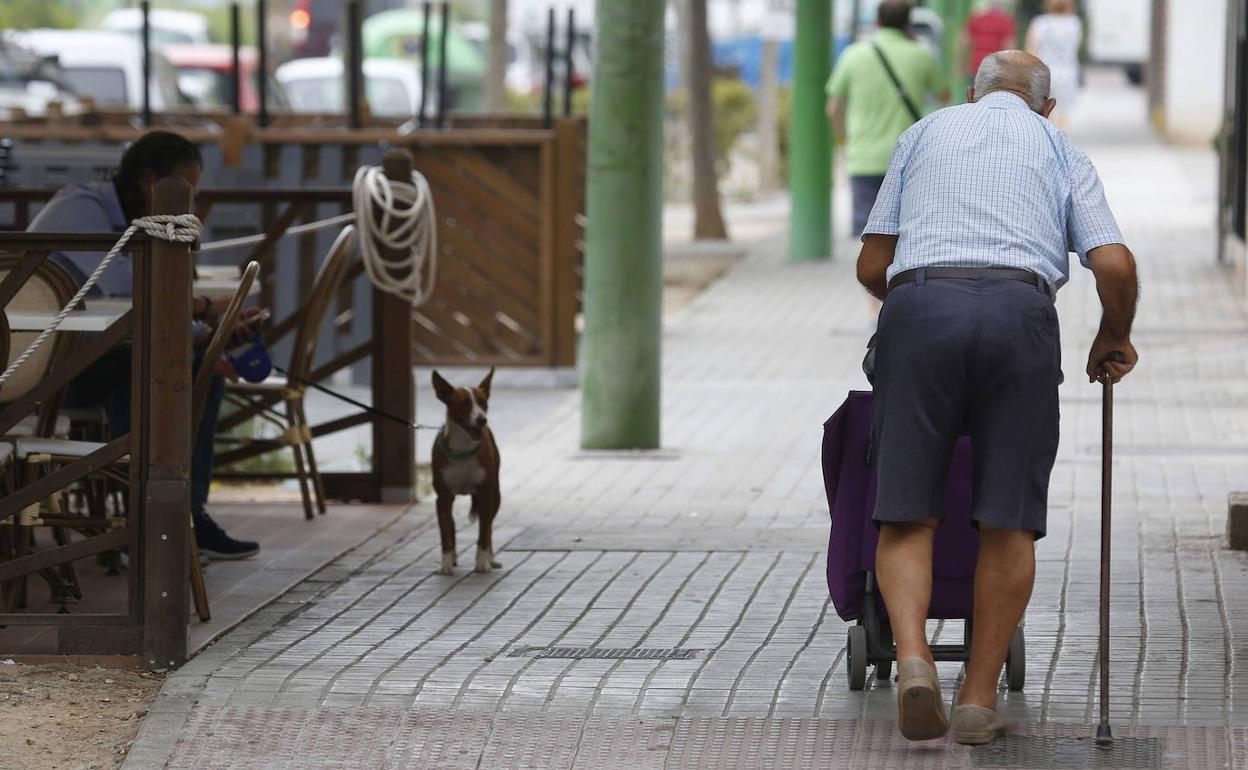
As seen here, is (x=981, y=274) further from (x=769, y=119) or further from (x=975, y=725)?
(x=769, y=119)

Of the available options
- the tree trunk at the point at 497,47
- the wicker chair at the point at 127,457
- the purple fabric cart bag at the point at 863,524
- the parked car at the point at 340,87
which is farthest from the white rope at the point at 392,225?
the tree trunk at the point at 497,47

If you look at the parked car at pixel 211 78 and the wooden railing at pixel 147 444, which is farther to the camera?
the parked car at pixel 211 78

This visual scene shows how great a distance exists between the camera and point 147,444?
6219 mm

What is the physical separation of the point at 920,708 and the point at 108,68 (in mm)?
19251

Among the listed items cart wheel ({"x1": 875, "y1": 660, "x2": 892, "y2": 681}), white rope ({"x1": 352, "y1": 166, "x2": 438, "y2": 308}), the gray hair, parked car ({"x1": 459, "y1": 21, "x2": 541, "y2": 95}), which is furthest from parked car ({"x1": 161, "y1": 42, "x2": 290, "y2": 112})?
the gray hair

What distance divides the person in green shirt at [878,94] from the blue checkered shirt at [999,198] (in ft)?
27.6

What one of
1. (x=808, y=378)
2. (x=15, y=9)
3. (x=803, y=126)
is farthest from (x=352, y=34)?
(x=15, y=9)

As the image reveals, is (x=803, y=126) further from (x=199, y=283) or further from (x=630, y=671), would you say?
(x=630, y=671)

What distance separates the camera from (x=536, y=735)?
562cm

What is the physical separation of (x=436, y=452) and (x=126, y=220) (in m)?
1.32

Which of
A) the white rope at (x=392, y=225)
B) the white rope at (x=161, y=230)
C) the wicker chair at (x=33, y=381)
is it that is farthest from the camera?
the white rope at (x=392, y=225)

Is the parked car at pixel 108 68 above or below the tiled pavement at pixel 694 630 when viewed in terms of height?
above

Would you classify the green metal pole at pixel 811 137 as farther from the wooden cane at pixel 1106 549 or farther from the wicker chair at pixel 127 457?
the wooden cane at pixel 1106 549

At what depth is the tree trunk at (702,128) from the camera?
20.7 m
